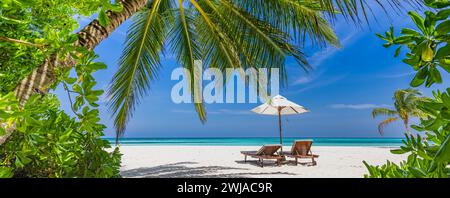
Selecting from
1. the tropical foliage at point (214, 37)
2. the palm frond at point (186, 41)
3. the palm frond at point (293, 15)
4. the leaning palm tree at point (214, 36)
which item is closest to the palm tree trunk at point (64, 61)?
the leaning palm tree at point (214, 36)

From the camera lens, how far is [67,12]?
1671mm

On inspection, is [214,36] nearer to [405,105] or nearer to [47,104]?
[47,104]

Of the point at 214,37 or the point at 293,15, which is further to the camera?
the point at 214,37

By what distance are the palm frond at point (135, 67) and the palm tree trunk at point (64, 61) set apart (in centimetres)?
188

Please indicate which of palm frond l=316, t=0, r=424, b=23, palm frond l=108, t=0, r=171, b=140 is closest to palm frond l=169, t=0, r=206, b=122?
palm frond l=108, t=0, r=171, b=140

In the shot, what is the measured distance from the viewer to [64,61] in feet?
3.60

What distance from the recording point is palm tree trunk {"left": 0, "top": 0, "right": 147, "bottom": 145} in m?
1.08

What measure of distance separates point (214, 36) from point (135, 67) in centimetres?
112

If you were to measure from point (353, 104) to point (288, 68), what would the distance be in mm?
26419

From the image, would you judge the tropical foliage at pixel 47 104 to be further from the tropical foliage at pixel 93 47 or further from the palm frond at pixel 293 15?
the palm frond at pixel 293 15

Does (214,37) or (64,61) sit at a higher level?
(214,37)

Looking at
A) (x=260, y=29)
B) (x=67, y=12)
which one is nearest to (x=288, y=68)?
(x=260, y=29)

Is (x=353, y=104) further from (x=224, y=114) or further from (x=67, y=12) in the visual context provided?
(x=67, y=12)

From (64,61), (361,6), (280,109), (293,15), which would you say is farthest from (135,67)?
(280,109)
